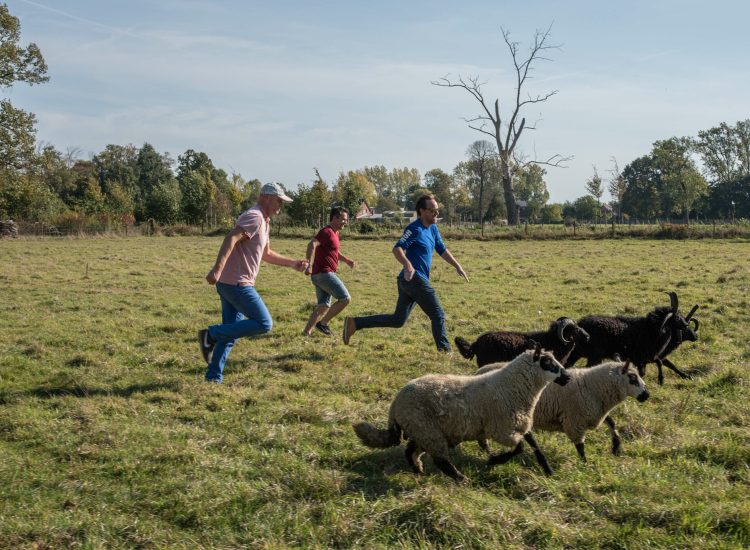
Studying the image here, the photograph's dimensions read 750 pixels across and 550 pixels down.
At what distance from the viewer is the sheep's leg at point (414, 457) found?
5.40 metres

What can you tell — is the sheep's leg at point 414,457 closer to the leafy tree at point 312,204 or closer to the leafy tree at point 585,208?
the leafy tree at point 312,204

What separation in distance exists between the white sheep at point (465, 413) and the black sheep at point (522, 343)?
151cm

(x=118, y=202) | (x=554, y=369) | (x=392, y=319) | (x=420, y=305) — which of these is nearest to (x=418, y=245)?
(x=420, y=305)

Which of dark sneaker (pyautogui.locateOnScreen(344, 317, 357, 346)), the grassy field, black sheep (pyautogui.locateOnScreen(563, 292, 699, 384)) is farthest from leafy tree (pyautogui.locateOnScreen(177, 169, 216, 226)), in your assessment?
black sheep (pyautogui.locateOnScreen(563, 292, 699, 384))

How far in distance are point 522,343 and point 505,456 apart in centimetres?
210

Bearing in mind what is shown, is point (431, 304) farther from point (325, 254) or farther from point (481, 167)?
point (481, 167)

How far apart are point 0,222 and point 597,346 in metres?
47.4

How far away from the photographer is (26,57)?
A: 41.7 meters

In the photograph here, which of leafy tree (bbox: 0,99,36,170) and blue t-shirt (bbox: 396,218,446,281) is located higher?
leafy tree (bbox: 0,99,36,170)

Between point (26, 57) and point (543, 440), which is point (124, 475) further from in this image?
point (26, 57)

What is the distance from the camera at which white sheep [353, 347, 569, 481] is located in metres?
5.25

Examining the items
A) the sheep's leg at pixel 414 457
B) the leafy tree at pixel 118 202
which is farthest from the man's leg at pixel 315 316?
the leafy tree at pixel 118 202

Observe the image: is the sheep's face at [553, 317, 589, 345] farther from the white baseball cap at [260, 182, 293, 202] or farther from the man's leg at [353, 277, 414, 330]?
the white baseball cap at [260, 182, 293, 202]

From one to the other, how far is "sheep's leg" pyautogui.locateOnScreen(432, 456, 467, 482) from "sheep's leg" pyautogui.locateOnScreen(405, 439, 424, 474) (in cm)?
23
